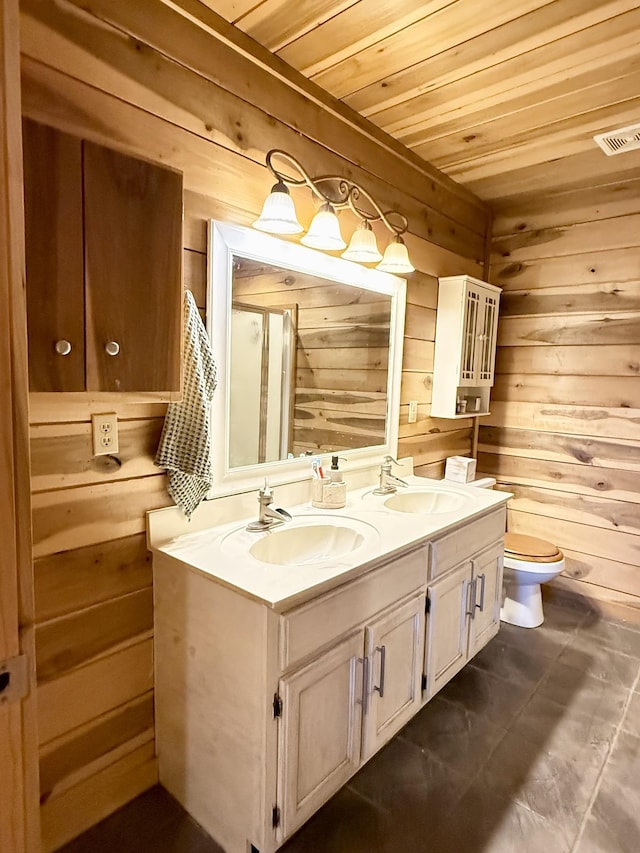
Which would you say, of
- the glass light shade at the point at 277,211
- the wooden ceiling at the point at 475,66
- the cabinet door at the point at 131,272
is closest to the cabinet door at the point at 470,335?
the wooden ceiling at the point at 475,66

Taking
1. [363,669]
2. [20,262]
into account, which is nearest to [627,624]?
[363,669]

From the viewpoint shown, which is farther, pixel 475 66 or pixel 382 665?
pixel 475 66

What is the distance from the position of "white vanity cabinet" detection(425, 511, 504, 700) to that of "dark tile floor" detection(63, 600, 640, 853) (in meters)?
0.17

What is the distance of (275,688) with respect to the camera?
121cm

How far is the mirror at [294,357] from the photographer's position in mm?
1611

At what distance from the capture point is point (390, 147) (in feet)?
7.27

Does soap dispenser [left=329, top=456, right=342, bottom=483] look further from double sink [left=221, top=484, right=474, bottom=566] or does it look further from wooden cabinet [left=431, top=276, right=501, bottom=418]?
wooden cabinet [left=431, top=276, right=501, bottom=418]

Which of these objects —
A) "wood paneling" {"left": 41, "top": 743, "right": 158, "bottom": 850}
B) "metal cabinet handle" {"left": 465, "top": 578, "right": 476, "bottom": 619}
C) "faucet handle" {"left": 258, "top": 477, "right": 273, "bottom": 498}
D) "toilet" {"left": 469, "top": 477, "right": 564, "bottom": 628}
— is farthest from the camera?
"toilet" {"left": 469, "top": 477, "right": 564, "bottom": 628}

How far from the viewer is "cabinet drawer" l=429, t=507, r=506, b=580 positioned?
1782mm

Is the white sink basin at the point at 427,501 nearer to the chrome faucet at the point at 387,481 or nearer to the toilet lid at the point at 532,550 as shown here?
the chrome faucet at the point at 387,481

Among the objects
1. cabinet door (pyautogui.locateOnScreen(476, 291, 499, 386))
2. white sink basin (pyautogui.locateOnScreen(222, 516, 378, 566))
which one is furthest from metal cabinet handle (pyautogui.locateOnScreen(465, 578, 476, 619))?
cabinet door (pyautogui.locateOnScreen(476, 291, 499, 386))

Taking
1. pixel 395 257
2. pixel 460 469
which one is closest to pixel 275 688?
pixel 395 257

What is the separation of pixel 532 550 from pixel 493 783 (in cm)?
118

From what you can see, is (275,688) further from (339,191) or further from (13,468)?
(339,191)
